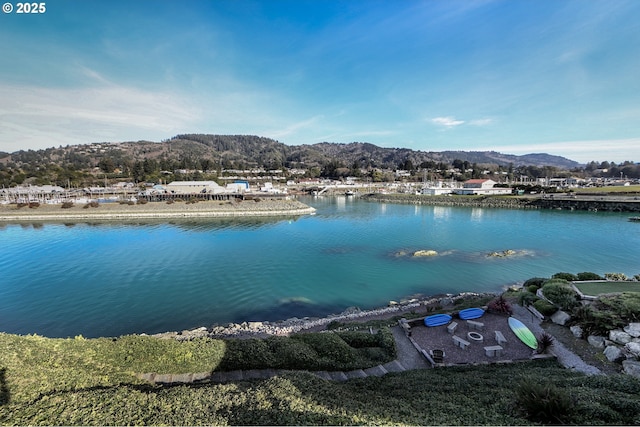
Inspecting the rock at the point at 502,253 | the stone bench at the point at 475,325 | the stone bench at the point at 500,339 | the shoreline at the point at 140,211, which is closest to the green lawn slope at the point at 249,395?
the stone bench at the point at 500,339

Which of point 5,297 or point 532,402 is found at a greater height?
point 532,402

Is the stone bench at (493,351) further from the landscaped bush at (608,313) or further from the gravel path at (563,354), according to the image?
the landscaped bush at (608,313)

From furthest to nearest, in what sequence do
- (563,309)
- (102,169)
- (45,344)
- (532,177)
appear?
(532,177) < (102,169) < (563,309) < (45,344)

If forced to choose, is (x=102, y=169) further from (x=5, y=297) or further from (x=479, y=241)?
(x=479, y=241)

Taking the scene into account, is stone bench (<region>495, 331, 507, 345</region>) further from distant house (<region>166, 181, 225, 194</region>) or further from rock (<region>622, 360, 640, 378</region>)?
distant house (<region>166, 181, 225, 194</region>)

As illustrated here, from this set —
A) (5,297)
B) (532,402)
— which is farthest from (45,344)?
(5,297)

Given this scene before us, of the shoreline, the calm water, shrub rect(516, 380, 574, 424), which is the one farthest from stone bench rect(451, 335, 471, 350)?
the shoreline

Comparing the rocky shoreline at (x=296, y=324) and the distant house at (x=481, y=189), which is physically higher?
the distant house at (x=481, y=189)
